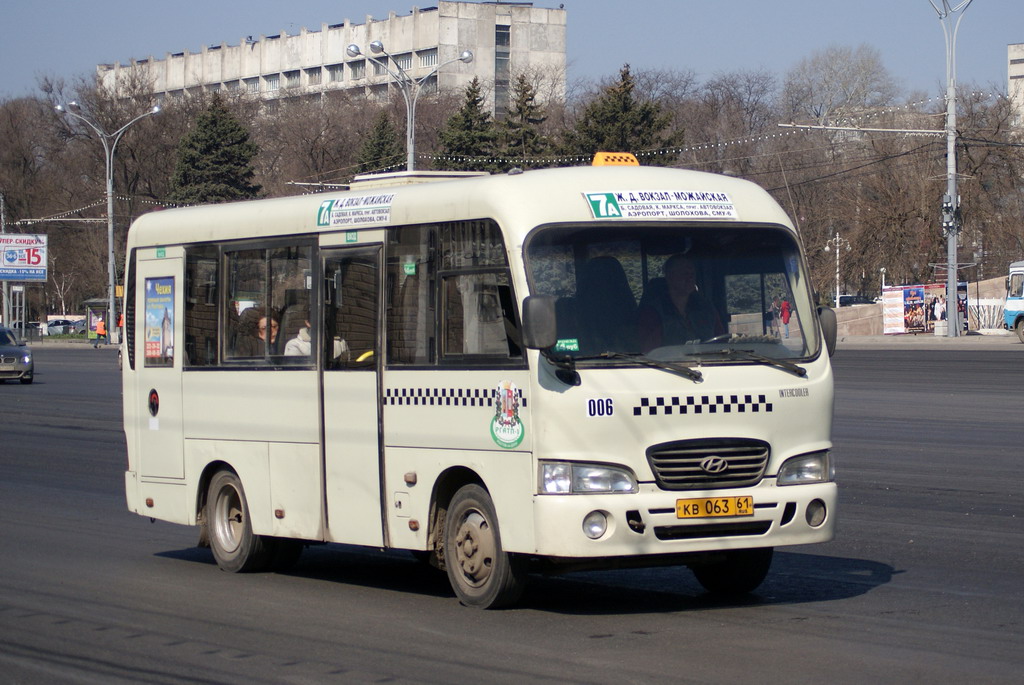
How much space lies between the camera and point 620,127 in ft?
199

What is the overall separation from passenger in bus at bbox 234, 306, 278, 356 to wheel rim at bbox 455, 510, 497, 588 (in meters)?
2.38

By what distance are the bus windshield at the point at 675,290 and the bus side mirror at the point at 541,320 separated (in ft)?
0.73

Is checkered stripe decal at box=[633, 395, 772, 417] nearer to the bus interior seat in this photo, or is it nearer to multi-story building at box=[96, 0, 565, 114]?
the bus interior seat

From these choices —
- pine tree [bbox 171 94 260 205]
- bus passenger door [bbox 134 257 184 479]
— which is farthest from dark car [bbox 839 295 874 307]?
bus passenger door [bbox 134 257 184 479]

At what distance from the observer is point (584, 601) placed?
8.89m

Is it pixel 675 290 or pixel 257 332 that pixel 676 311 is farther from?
Answer: pixel 257 332

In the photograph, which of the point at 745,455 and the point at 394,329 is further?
the point at 394,329

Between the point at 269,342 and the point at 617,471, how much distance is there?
3327 millimetres

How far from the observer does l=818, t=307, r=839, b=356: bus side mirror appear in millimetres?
8867

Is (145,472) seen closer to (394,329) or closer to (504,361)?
(394,329)

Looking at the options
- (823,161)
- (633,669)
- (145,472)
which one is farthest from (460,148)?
(633,669)

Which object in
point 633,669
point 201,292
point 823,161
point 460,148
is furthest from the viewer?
point 823,161

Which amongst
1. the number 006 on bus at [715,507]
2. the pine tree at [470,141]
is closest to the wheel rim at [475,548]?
the number 006 on bus at [715,507]

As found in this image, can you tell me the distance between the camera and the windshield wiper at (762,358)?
27.4 feet
